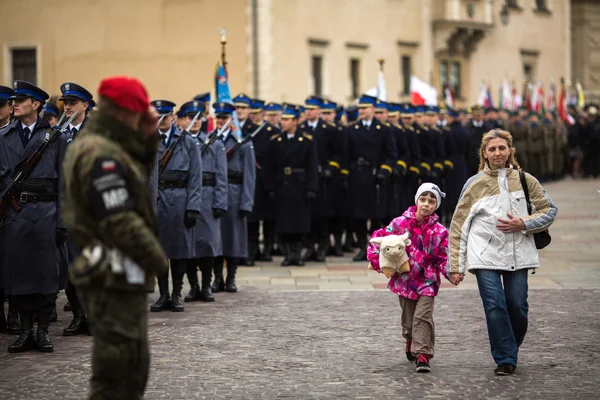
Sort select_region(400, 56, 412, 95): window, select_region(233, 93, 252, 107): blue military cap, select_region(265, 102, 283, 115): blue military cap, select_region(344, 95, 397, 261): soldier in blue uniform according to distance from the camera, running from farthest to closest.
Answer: select_region(400, 56, 412, 95): window, select_region(265, 102, 283, 115): blue military cap, select_region(344, 95, 397, 261): soldier in blue uniform, select_region(233, 93, 252, 107): blue military cap

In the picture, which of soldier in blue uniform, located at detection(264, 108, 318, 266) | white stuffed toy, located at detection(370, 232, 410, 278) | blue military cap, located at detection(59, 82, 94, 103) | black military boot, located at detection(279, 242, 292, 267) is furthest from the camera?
black military boot, located at detection(279, 242, 292, 267)

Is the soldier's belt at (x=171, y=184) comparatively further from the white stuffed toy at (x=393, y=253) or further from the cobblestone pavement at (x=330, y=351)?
the white stuffed toy at (x=393, y=253)

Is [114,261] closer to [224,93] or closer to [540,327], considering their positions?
[540,327]

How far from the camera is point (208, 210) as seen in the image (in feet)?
45.9

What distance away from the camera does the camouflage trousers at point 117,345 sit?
620 centimetres

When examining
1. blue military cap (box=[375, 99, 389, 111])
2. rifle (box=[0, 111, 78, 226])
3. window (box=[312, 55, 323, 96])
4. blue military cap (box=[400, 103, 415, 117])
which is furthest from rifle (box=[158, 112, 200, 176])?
window (box=[312, 55, 323, 96])

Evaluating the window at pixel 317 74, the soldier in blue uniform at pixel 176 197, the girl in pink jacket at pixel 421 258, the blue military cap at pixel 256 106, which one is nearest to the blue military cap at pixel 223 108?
the soldier in blue uniform at pixel 176 197

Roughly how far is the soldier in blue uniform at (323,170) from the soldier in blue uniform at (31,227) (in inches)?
328

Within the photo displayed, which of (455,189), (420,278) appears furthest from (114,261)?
(455,189)

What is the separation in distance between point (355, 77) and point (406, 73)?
351 centimetres

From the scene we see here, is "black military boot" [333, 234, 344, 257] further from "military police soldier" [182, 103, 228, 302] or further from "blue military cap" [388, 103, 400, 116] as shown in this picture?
"military police soldier" [182, 103, 228, 302]

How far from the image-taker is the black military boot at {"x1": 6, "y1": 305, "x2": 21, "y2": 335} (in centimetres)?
1200

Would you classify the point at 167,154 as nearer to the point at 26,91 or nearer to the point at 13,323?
the point at 13,323

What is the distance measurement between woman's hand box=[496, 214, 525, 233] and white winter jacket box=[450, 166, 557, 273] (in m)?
0.04
